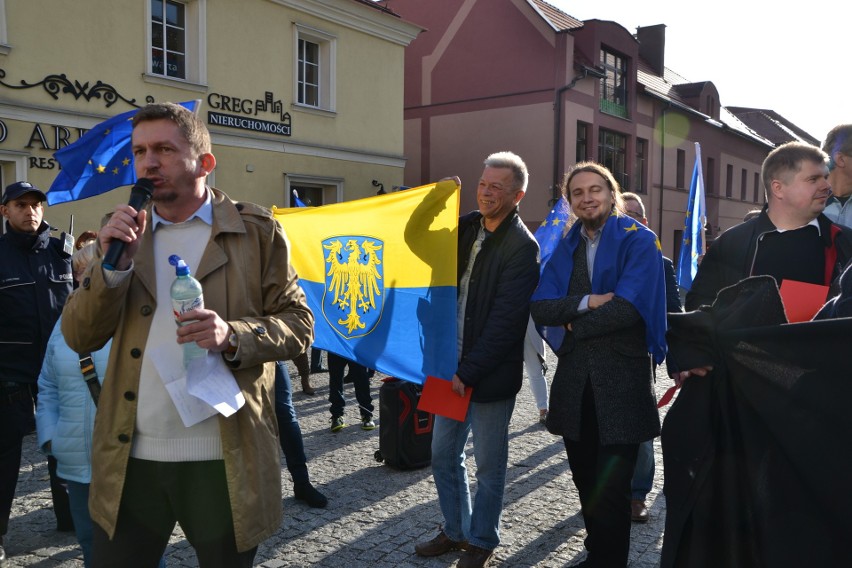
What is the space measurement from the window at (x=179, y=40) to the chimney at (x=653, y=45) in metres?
24.2

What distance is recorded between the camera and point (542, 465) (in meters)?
5.40

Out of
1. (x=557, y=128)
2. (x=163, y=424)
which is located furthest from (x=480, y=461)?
(x=557, y=128)

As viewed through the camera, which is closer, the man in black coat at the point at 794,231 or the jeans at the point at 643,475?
the man in black coat at the point at 794,231

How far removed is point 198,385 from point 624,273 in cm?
201

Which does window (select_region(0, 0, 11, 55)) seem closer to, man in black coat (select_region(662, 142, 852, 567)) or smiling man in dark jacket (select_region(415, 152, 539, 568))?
smiling man in dark jacket (select_region(415, 152, 539, 568))

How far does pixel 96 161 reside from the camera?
5812 millimetres

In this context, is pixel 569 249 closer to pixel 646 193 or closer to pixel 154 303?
pixel 154 303

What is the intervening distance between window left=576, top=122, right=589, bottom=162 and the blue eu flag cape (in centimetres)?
1981

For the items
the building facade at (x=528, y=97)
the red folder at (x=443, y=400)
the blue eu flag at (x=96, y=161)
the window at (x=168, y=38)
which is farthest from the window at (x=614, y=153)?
the red folder at (x=443, y=400)

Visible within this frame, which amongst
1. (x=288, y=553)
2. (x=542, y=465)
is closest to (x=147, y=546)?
(x=288, y=553)

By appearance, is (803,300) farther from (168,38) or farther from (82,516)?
(168,38)

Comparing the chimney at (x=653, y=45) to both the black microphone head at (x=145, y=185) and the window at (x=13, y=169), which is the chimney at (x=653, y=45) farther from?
the black microphone head at (x=145, y=185)

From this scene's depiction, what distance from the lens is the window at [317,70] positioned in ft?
48.9

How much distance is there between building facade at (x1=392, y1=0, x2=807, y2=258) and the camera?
21531 mm
